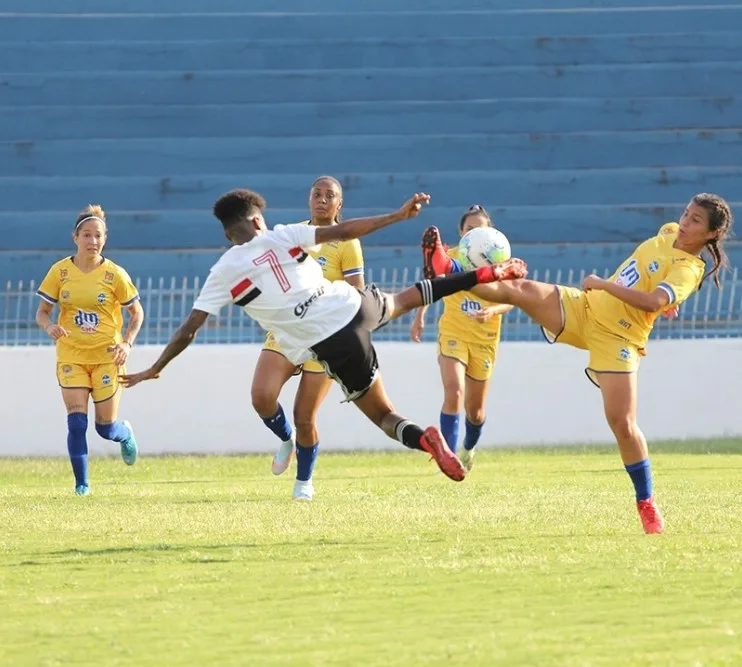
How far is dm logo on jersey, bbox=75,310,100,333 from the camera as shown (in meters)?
12.0

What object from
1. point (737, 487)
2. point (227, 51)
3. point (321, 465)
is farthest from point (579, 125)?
point (737, 487)

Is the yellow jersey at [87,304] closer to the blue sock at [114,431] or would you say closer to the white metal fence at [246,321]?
the blue sock at [114,431]

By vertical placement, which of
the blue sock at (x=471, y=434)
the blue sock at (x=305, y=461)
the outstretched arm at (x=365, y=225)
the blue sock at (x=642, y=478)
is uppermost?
the outstretched arm at (x=365, y=225)

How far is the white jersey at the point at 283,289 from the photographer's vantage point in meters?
8.16

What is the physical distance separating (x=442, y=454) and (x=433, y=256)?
3.87 ft

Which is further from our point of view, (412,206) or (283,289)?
(283,289)

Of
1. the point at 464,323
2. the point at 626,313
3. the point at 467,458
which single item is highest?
the point at 626,313

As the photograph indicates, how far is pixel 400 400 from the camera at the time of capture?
56.7ft

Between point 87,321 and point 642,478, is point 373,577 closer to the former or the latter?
point 642,478

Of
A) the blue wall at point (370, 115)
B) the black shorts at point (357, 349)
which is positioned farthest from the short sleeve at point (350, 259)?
the blue wall at point (370, 115)

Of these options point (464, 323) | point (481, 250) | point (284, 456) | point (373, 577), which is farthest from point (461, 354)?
point (373, 577)

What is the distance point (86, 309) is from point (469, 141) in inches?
517

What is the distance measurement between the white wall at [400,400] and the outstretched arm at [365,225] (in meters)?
9.11

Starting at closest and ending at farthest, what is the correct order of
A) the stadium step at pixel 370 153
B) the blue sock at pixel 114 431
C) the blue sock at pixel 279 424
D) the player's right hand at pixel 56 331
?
the blue sock at pixel 279 424 → the player's right hand at pixel 56 331 → the blue sock at pixel 114 431 → the stadium step at pixel 370 153
